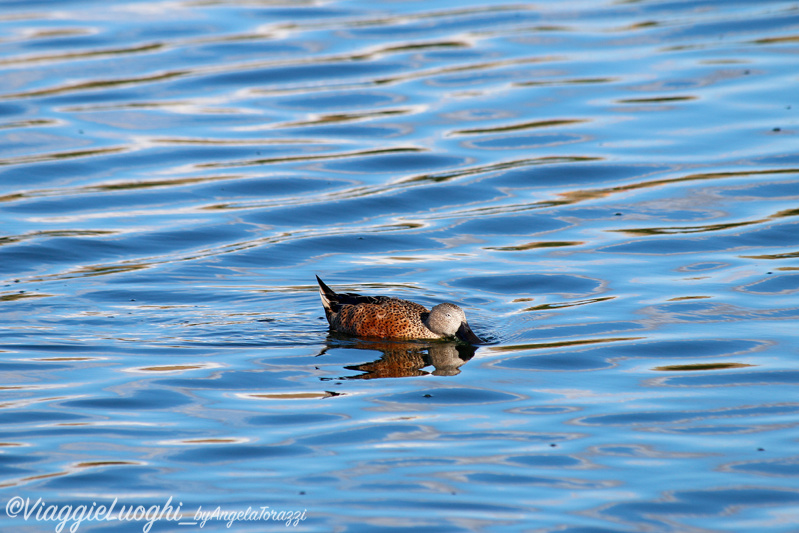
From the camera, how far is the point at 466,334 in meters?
9.64

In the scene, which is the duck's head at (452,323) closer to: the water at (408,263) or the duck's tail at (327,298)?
the water at (408,263)

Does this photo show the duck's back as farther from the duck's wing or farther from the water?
the water

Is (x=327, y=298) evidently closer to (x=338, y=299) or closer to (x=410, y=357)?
(x=338, y=299)

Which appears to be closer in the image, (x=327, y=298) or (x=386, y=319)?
(x=386, y=319)

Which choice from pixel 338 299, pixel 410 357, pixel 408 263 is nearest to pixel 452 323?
pixel 410 357

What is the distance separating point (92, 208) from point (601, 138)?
24.5 ft

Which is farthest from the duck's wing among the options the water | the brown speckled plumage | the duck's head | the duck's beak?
the duck's beak

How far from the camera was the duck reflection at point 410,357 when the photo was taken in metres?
9.14

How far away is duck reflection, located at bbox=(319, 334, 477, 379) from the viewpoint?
30.0 ft

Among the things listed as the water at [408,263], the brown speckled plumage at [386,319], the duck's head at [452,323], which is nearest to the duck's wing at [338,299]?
the brown speckled plumage at [386,319]

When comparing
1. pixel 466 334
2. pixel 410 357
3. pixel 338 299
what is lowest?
pixel 410 357

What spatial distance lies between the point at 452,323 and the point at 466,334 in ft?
0.51

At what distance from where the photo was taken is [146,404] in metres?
8.33

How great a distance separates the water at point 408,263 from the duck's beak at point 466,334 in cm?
10
